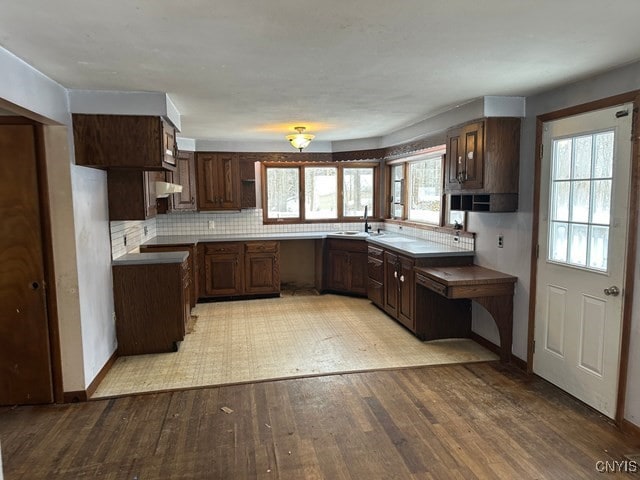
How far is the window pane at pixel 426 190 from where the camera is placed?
202 inches

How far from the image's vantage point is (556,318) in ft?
10.5

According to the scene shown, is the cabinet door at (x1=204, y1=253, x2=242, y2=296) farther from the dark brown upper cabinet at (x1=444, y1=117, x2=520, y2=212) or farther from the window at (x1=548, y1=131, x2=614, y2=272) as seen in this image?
the window at (x1=548, y1=131, x2=614, y2=272)

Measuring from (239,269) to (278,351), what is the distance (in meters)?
2.09

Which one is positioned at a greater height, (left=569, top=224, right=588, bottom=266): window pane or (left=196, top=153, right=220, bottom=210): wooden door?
(left=196, top=153, right=220, bottom=210): wooden door

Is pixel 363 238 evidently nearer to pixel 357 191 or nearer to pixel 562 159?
pixel 357 191

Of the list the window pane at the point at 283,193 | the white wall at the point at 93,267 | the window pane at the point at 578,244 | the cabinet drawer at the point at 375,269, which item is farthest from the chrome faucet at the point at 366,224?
the white wall at the point at 93,267

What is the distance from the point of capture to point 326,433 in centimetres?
266

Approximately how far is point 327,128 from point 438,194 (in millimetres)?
1554

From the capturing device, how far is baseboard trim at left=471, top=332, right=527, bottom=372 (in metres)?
3.57

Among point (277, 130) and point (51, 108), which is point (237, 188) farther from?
point (51, 108)

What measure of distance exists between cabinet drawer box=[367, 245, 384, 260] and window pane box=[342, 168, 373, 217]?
1277mm

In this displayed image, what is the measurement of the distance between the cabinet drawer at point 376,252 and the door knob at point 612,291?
8.68ft

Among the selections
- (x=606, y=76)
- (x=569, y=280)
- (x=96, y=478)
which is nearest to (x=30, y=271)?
(x=96, y=478)

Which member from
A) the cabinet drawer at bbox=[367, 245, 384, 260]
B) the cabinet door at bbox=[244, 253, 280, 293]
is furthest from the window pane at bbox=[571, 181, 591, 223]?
the cabinet door at bbox=[244, 253, 280, 293]
